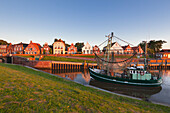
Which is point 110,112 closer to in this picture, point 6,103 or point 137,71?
point 6,103

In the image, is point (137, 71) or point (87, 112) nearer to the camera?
point (87, 112)

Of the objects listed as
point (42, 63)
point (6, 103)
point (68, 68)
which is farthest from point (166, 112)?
point (42, 63)

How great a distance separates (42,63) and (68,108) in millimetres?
34768

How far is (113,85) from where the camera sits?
18.4 meters

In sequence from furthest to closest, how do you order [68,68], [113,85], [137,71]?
[68,68] → [113,85] → [137,71]

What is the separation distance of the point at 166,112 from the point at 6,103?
11.0 m

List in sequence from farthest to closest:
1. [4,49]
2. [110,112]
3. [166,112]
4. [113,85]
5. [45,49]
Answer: [4,49] < [45,49] < [113,85] < [166,112] < [110,112]

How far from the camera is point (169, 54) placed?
59.0 metres

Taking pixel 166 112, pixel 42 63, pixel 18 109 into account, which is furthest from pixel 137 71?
pixel 42 63

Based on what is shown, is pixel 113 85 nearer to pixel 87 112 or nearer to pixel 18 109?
pixel 87 112

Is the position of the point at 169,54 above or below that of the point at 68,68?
above

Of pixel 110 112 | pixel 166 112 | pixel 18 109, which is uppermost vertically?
pixel 18 109

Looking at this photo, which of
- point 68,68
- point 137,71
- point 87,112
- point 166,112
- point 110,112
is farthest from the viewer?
point 68,68

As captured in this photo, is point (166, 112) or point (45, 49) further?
point (45, 49)
